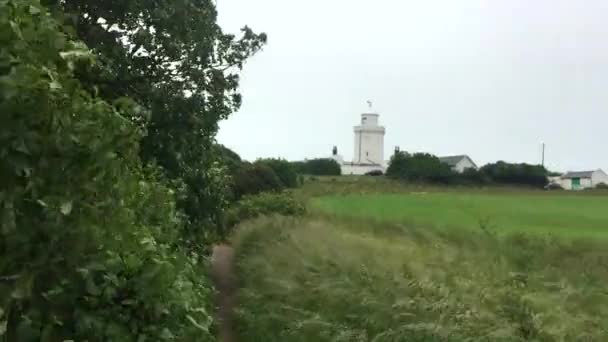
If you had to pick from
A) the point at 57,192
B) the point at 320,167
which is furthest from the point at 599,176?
the point at 57,192

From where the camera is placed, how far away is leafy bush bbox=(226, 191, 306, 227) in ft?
123

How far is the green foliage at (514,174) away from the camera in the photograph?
201ft

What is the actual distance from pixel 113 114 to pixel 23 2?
564 millimetres

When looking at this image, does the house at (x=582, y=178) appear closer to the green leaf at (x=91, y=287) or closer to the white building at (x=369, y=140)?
the white building at (x=369, y=140)

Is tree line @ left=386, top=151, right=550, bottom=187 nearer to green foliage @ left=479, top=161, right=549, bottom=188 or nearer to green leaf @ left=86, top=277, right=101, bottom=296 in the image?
green foliage @ left=479, top=161, right=549, bottom=188

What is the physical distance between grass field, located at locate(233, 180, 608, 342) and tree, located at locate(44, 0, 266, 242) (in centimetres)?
269

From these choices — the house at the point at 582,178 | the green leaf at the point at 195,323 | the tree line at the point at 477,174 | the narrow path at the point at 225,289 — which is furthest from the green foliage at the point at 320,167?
the green leaf at the point at 195,323

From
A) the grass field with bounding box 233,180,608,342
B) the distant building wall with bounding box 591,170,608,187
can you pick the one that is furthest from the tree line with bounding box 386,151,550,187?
the grass field with bounding box 233,180,608,342

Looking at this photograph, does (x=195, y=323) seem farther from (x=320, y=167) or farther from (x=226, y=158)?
(x=320, y=167)

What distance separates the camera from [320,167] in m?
81.2

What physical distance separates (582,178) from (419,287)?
7073 cm

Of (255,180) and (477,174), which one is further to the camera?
(477,174)

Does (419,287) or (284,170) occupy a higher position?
(284,170)

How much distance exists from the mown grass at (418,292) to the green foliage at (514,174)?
4073 cm
